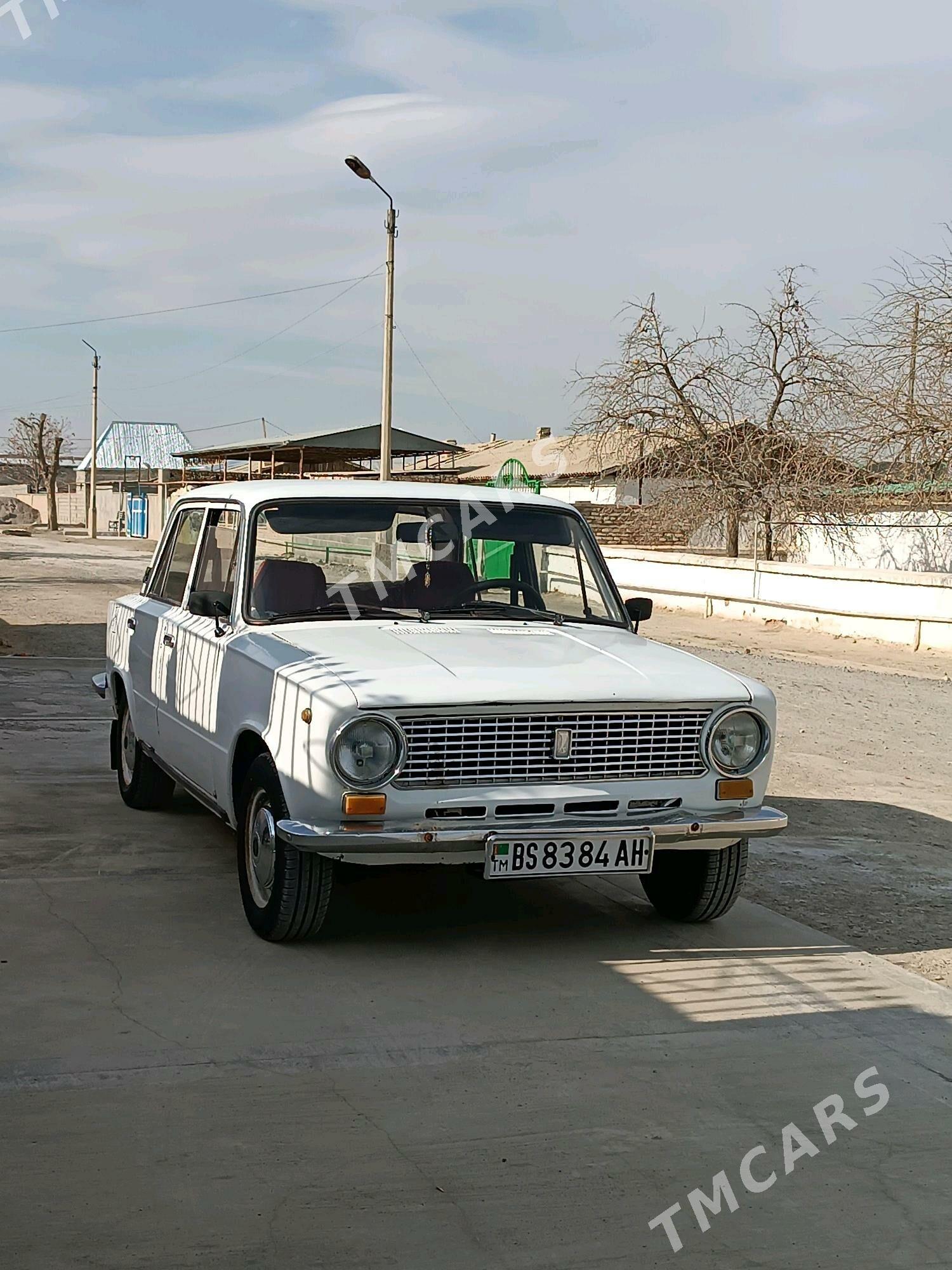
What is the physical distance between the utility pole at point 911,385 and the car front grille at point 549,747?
18718mm

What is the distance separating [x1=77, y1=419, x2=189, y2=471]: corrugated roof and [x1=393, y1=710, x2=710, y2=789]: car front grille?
348ft

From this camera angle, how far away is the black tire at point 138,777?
25.7ft

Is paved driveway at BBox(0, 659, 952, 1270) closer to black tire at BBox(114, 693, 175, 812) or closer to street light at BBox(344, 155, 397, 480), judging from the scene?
black tire at BBox(114, 693, 175, 812)

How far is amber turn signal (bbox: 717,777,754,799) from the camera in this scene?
549cm

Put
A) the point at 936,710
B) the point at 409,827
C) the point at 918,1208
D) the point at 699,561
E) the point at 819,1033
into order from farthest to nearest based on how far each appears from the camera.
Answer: the point at 699,561 → the point at 936,710 → the point at 409,827 → the point at 819,1033 → the point at 918,1208

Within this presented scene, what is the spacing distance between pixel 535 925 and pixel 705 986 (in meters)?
0.93

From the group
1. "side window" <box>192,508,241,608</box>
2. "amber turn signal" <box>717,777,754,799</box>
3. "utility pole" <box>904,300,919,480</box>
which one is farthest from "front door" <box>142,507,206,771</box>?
"utility pole" <box>904,300,919,480</box>

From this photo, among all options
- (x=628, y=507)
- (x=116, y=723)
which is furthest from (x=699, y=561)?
(x=116, y=723)

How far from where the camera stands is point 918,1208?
346cm

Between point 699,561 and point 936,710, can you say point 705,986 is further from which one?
point 699,561

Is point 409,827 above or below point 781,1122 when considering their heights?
above

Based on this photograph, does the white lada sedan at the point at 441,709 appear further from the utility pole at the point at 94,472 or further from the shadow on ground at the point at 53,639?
the utility pole at the point at 94,472

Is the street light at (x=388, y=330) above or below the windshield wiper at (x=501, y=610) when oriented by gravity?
above

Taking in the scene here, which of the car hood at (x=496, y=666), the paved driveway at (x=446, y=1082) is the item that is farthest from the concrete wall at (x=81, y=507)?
the paved driveway at (x=446, y=1082)
